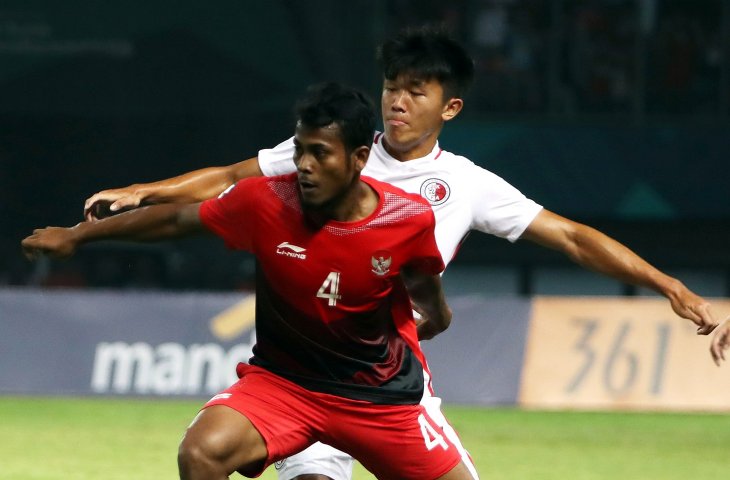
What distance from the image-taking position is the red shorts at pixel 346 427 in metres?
6.33

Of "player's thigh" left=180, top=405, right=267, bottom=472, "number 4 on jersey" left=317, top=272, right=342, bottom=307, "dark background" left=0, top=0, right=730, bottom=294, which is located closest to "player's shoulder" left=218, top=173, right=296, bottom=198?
"number 4 on jersey" left=317, top=272, right=342, bottom=307

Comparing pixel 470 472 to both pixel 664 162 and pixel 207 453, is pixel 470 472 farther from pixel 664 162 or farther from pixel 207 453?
pixel 664 162

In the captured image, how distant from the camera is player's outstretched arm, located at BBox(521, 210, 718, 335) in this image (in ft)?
22.2

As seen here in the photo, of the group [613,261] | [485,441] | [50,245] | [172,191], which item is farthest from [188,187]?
[485,441]

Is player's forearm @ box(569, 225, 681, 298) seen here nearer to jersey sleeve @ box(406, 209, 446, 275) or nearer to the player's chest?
jersey sleeve @ box(406, 209, 446, 275)

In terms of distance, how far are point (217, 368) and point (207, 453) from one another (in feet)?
35.1

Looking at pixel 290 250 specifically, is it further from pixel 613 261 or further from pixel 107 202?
pixel 613 261

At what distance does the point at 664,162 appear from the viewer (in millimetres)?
24344

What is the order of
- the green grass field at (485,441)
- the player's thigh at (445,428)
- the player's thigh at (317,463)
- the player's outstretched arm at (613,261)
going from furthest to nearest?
1. the green grass field at (485,441)
2. the player's thigh at (317,463)
3. the player's outstretched arm at (613,261)
4. the player's thigh at (445,428)

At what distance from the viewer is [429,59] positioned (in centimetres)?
713

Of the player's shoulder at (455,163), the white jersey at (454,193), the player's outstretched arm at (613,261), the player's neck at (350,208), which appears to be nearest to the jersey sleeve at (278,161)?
the white jersey at (454,193)

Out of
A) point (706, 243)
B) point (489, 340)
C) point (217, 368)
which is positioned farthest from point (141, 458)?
point (706, 243)

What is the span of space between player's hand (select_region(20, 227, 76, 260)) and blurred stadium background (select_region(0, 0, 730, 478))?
55.9 feet

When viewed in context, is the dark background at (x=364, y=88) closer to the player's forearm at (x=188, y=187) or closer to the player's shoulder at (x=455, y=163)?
the player's forearm at (x=188, y=187)
